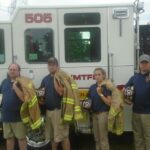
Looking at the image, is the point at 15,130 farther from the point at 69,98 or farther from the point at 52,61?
the point at 52,61

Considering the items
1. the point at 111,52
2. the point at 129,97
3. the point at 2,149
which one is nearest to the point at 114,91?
the point at 129,97

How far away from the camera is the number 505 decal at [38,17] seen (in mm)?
6922

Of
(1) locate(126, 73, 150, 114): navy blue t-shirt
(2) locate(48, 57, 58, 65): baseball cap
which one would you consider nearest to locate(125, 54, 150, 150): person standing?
(1) locate(126, 73, 150, 114): navy blue t-shirt

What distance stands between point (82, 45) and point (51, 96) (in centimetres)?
109

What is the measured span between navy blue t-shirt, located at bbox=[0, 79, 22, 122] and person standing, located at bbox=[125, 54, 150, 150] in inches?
69.6

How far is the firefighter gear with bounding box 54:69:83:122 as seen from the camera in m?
6.43

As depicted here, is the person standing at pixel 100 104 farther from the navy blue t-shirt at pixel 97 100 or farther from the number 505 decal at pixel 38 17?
the number 505 decal at pixel 38 17

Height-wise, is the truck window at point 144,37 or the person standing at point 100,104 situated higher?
the truck window at point 144,37

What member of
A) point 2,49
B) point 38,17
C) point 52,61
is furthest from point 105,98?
point 2,49

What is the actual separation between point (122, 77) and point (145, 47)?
3.60ft

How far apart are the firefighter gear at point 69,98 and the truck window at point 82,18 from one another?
96cm

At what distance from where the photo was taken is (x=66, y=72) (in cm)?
688

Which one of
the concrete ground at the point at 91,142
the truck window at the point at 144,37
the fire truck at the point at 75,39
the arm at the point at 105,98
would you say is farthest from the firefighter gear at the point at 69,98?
the truck window at the point at 144,37

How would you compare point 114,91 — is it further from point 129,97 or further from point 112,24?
point 112,24
